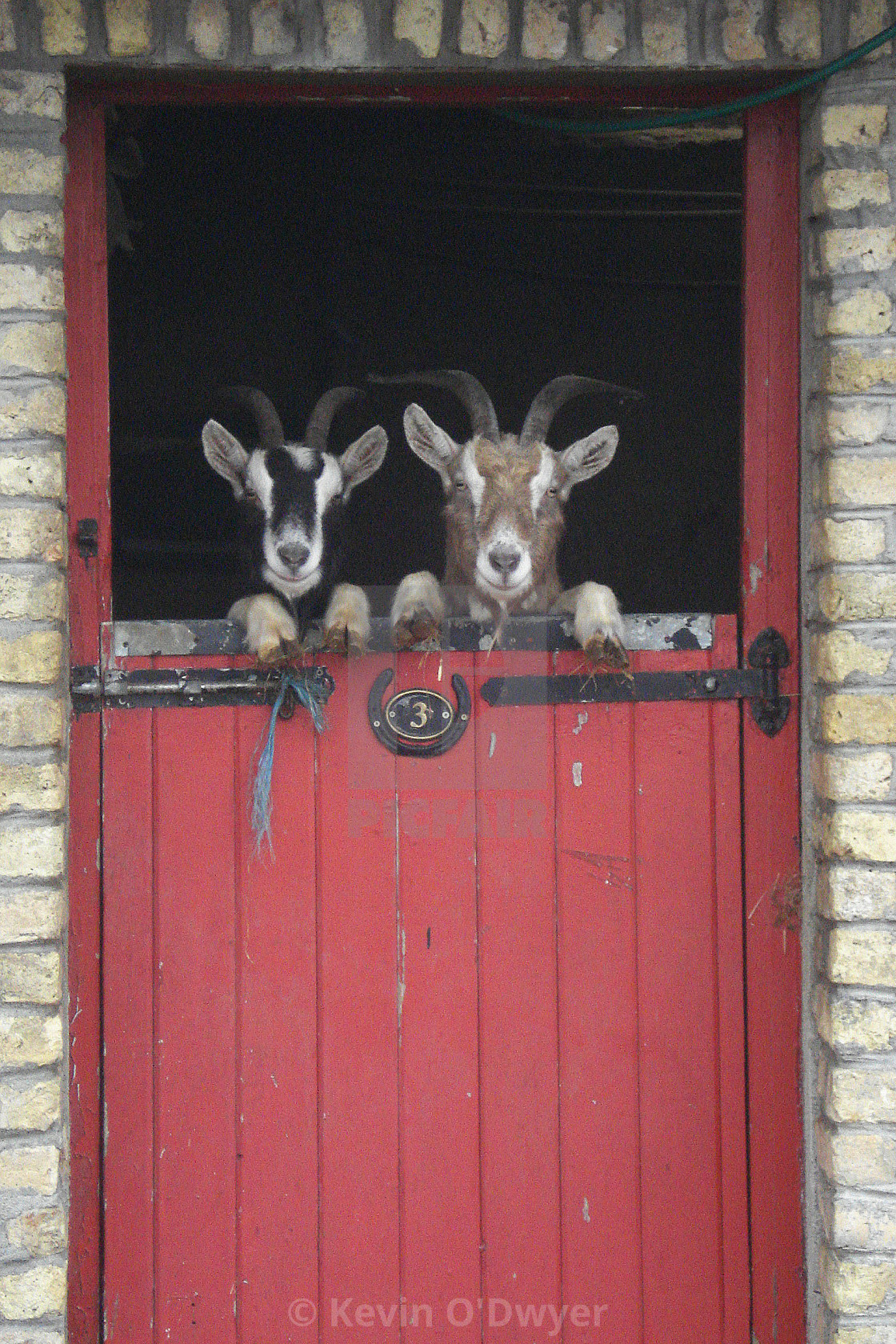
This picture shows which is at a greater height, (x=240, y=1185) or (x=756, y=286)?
→ (x=756, y=286)

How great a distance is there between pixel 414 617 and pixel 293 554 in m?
0.63

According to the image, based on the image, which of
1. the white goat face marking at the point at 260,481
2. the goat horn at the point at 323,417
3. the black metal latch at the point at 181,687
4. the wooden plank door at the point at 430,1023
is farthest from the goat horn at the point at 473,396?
the black metal latch at the point at 181,687

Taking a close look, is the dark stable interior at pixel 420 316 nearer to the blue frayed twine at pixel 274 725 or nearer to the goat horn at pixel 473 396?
the goat horn at pixel 473 396

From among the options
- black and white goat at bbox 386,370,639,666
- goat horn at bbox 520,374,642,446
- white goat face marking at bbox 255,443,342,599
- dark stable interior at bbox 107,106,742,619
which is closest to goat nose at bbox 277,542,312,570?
white goat face marking at bbox 255,443,342,599

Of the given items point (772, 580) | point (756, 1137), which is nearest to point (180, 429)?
point (772, 580)

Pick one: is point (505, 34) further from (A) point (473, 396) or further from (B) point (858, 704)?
(B) point (858, 704)

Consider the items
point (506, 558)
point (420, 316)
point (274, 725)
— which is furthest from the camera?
point (420, 316)

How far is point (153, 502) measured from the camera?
241 inches

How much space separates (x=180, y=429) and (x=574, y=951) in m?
4.21

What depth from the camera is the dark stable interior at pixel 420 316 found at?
5.69m

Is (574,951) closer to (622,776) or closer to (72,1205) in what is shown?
(622,776)

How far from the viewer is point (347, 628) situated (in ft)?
9.64

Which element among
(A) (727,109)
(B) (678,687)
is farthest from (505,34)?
(B) (678,687)

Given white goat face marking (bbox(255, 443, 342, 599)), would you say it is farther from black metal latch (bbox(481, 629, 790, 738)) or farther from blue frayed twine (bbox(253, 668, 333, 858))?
black metal latch (bbox(481, 629, 790, 738))
